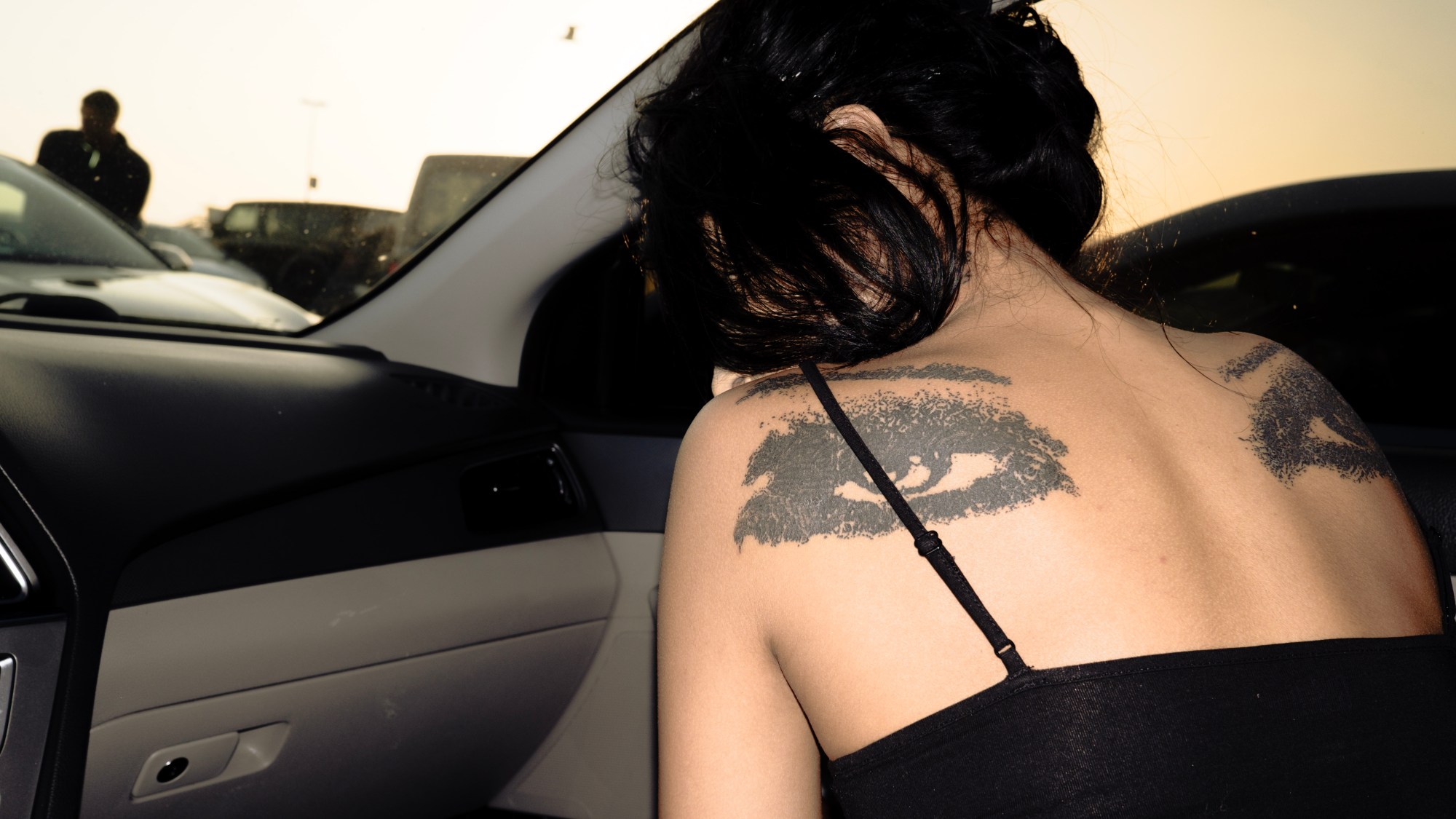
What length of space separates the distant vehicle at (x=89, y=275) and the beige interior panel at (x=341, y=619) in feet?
2.66

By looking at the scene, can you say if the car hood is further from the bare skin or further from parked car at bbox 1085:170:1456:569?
parked car at bbox 1085:170:1456:569

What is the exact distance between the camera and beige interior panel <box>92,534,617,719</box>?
1775 mm

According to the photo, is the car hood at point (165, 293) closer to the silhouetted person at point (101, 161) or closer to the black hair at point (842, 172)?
the silhouetted person at point (101, 161)

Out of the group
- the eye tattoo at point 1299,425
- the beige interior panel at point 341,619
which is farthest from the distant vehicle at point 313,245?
the eye tattoo at point 1299,425

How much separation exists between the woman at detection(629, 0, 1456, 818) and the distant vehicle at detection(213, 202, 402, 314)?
1.28m

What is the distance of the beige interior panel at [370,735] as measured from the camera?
6.04 ft

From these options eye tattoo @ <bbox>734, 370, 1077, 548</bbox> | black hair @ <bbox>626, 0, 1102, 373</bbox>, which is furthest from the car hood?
eye tattoo @ <bbox>734, 370, 1077, 548</bbox>

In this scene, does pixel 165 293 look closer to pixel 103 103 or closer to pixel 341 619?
pixel 103 103

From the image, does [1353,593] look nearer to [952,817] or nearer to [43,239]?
[952,817]

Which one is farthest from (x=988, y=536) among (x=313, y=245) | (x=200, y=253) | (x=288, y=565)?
(x=200, y=253)

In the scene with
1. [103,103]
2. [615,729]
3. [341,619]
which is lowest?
[615,729]

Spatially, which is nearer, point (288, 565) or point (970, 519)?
point (970, 519)

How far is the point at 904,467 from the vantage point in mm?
1141

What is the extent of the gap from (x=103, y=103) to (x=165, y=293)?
425 millimetres
